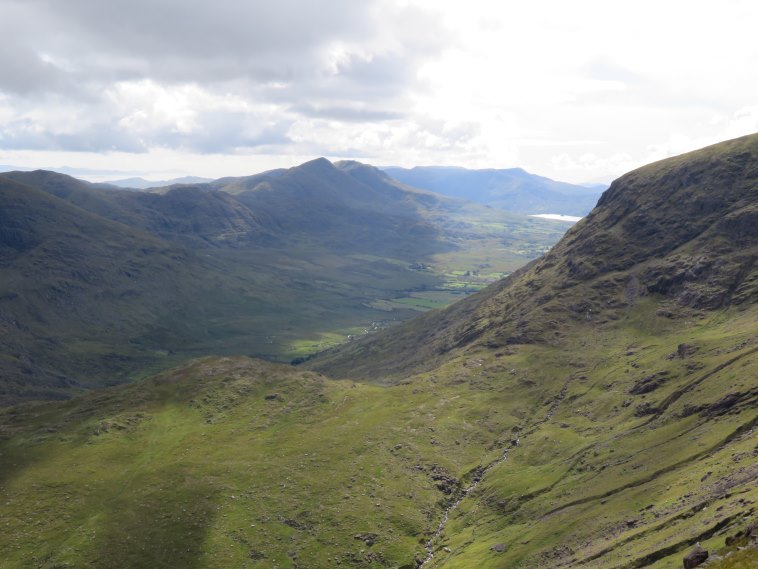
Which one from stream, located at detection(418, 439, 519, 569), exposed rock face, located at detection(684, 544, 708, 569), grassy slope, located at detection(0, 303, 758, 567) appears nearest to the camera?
exposed rock face, located at detection(684, 544, 708, 569)

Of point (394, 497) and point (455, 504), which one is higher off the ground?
point (394, 497)

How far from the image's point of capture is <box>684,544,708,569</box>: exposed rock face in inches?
3250

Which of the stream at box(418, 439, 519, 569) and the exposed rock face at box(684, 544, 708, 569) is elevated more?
the exposed rock face at box(684, 544, 708, 569)

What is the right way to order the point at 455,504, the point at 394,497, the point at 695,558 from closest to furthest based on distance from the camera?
the point at 695,558 < the point at 394,497 < the point at 455,504

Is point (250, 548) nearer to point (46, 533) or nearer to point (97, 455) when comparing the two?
point (46, 533)

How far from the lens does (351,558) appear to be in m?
156

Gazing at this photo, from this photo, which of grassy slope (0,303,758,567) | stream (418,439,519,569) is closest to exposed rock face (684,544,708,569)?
grassy slope (0,303,758,567)

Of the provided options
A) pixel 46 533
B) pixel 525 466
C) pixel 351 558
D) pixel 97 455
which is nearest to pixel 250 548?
pixel 351 558

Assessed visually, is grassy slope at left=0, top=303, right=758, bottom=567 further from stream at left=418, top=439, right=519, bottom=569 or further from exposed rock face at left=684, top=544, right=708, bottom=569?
exposed rock face at left=684, top=544, right=708, bottom=569

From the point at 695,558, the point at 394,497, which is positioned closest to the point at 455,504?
the point at 394,497

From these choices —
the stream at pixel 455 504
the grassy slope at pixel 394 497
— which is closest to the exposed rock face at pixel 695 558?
the grassy slope at pixel 394 497

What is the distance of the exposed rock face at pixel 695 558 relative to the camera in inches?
3250

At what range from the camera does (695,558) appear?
3268 inches

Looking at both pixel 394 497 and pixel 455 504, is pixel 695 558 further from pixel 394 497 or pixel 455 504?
pixel 394 497
